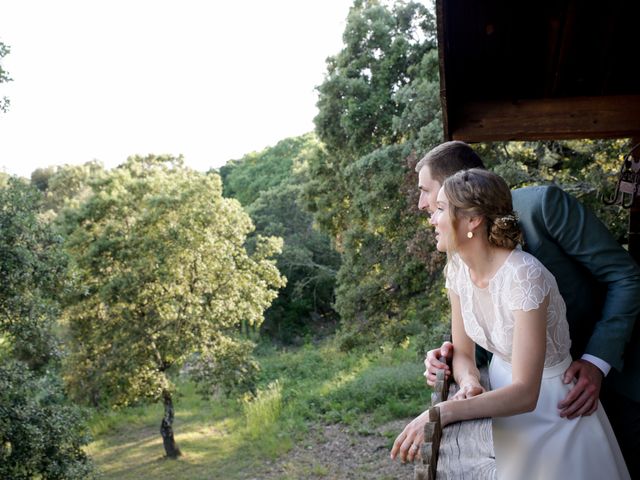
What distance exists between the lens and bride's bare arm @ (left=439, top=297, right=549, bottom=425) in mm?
1401

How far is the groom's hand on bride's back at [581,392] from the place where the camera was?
1.62 meters

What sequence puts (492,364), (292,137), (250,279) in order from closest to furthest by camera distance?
(492,364) → (250,279) → (292,137)

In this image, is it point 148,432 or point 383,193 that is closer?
point 383,193

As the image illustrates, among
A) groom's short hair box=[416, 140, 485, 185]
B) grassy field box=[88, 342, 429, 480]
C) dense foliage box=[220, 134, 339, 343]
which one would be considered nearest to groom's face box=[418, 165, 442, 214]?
groom's short hair box=[416, 140, 485, 185]

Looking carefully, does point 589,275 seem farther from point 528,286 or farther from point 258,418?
point 258,418

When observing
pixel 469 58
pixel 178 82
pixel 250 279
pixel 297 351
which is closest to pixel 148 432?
pixel 250 279

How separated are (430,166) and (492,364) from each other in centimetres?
60

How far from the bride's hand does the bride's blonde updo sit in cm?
35

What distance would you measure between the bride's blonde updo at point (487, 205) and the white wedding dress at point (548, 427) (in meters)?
0.05

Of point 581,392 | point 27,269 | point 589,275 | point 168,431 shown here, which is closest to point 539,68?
point 589,275

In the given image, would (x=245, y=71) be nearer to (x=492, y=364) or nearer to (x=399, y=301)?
(x=399, y=301)

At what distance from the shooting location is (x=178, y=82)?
45.5m

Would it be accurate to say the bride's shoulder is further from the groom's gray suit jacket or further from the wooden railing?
the wooden railing

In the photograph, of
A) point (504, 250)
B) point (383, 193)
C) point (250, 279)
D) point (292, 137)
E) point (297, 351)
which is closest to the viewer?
point (504, 250)
